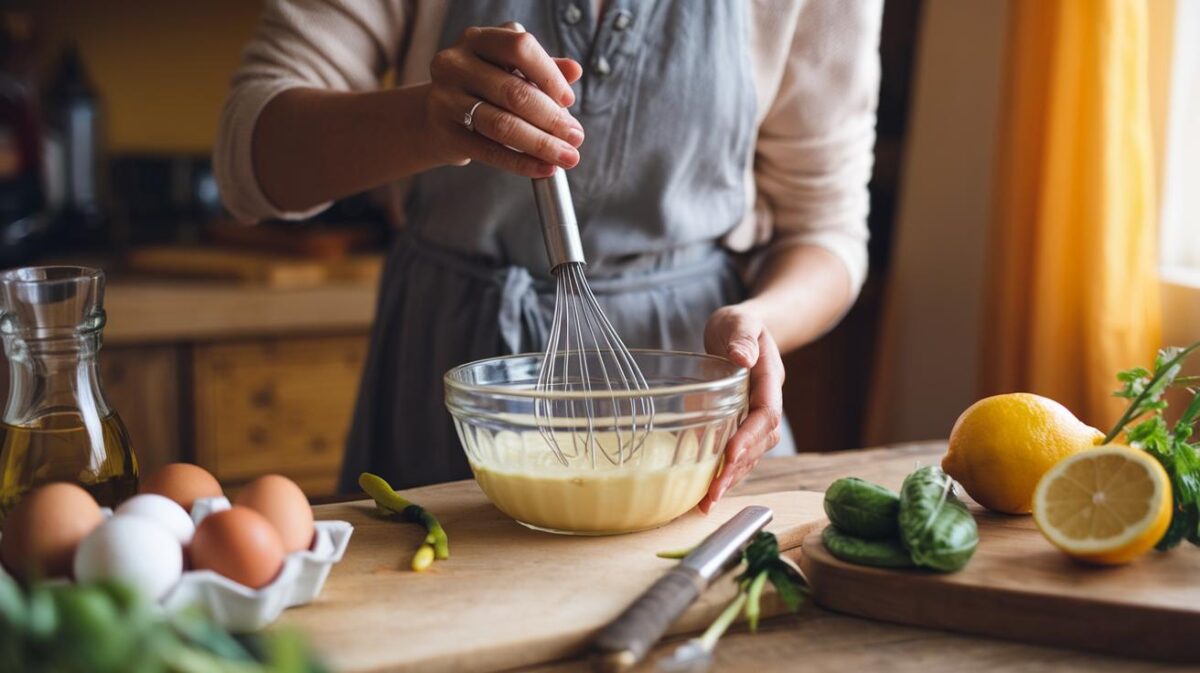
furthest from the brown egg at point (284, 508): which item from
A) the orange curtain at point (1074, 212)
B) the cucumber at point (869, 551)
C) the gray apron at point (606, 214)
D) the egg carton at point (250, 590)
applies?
the orange curtain at point (1074, 212)

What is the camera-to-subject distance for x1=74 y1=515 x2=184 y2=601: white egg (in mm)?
662

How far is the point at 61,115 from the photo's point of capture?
2535mm

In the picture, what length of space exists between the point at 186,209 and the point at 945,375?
1812 millimetres

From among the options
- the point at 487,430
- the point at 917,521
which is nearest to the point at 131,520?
the point at 487,430

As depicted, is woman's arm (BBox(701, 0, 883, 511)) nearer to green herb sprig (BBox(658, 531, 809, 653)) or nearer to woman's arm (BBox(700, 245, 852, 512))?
woman's arm (BBox(700, 245, 852, 512))

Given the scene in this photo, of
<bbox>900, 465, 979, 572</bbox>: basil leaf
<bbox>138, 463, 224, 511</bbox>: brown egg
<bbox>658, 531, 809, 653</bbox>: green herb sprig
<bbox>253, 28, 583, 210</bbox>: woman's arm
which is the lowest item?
<bbox>658, 531, 809, 653</bbox>: green herb sprig

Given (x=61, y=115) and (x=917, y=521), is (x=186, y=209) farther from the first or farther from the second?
(x=917, y=521)

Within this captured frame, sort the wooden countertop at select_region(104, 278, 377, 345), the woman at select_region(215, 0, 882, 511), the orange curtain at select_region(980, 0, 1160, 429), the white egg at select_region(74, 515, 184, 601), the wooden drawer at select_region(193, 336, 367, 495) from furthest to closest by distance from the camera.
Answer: the wooden drawer at select_region(193, 336, 367, 495) → the wooden countertop at select_region(104, 278, 377, 345) → the orange curtain at select_region(980, 0, 1160, 429) → the woman at select_region(215, 0, 882, 511) → the white egg at select_region(74, 515, 184, 601)

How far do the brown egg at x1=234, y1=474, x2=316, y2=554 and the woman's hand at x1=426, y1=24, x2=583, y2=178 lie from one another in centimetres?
30

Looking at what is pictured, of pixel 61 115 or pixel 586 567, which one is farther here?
pixel 61 115

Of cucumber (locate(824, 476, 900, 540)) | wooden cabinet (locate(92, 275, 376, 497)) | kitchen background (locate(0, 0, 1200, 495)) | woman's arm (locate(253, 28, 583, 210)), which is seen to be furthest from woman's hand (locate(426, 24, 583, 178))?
wooden cabinet (locate(92, 275, 376, 497))

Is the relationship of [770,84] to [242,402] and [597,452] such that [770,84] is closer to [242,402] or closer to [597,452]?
[597,452]

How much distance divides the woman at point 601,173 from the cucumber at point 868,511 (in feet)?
0.62

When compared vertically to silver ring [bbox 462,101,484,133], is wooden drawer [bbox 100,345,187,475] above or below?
below
